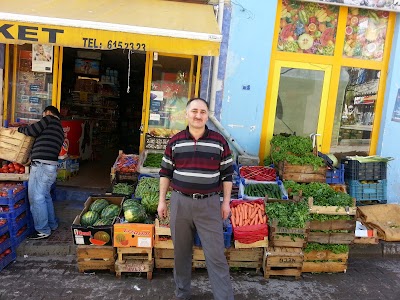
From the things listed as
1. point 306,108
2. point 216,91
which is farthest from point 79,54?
point 306,108

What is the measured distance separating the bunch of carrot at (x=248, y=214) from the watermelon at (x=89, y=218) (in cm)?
196

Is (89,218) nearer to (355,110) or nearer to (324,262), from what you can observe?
(324,262)

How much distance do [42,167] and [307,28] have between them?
5770mm

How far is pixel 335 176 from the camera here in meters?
6.82

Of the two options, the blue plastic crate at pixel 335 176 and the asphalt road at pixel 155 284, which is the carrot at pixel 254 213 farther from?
the blue plastic crate at pixel 335 176

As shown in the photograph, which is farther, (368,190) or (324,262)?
(368,190)

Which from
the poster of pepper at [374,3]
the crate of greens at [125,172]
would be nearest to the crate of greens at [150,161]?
the crate of greens at [125,172]

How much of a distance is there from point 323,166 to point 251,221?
2.11 metres

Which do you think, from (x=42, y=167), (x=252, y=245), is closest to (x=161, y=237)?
(x=252, y=245)

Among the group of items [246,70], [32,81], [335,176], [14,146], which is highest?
[246,70]

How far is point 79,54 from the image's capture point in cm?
907

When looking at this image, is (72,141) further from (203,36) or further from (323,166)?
(323,166)

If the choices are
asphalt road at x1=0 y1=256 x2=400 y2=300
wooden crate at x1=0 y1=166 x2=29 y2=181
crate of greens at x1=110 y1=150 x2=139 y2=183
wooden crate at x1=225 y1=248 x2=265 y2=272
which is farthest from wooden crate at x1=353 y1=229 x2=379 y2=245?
wooden crate at x1=0 y1=166 x2=29 y2=181

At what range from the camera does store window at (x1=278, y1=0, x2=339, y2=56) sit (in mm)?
7258
